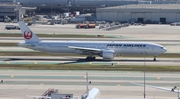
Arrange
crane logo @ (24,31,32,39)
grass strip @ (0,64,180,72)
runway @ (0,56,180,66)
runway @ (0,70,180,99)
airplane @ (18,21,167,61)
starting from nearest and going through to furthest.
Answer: runway @ (0,70,180,99) < grass strip @ (0,64,180,72) < runway @ (0,56,180,66) < airplane @ (18,21,167,61) < crane logo @ (24,31,32,39)

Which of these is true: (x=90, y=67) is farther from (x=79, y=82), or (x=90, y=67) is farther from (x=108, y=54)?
(x=79, y=82)

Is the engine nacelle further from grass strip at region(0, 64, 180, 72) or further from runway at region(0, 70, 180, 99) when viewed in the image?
runway at region(0, 70, 180, 99)

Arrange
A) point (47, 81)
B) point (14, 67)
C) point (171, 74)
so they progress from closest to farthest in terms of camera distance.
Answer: point (47, 81)
point (171, 74)
point (14, 67)

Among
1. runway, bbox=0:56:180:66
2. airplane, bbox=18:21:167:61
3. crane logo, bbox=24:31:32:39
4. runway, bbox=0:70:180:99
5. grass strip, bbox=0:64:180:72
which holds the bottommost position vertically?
runway, bbox=0:56:180:66

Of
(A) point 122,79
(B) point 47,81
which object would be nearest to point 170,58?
(A) point 122,79

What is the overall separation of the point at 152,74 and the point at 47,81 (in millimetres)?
15505

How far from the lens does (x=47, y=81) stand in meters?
66.1

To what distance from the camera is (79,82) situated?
6525 centimetres

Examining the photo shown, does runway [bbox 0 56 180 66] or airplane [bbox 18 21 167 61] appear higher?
airplane [bbox 18 21 167 61]

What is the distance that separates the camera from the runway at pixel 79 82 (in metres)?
57.8

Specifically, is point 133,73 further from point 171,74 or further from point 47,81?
point 47,81

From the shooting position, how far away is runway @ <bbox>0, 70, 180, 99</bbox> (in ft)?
189

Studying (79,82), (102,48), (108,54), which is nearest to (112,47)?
(102,48)

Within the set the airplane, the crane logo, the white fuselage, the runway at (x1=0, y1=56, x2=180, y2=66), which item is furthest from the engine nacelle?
the crane logo
